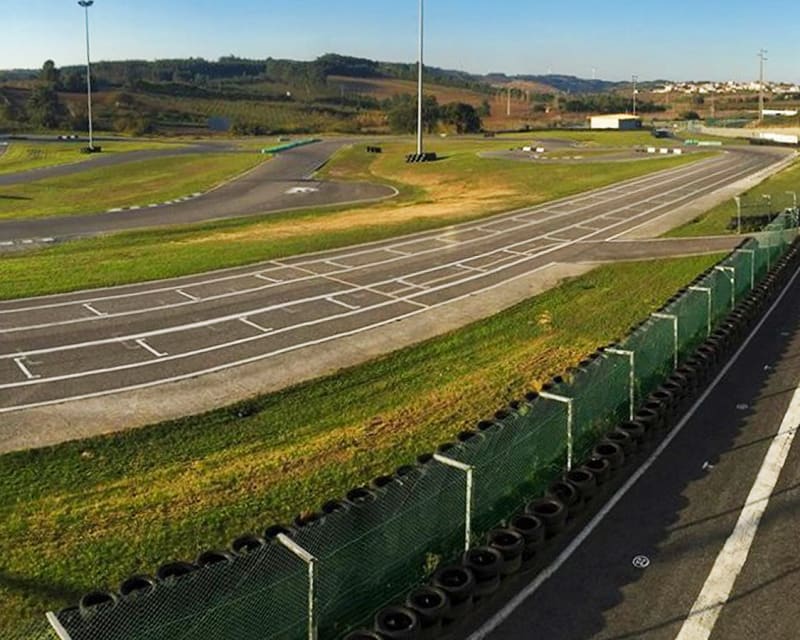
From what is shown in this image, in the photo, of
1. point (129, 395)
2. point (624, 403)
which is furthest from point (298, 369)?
point (624, 403)

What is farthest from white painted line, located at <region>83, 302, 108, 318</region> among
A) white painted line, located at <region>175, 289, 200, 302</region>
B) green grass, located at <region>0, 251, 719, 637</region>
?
green grass, located at <region>0, 251, 719, 637</region>

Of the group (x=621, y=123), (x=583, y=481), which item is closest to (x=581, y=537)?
(x=583, y=481)

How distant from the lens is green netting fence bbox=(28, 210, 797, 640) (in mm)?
7789

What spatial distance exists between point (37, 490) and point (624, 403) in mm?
11054

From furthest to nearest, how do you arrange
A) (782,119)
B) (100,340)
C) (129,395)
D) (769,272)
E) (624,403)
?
1. (782,119)
2. (769,272)
3. (100,340)
4. (129,395)
5. (624,403)

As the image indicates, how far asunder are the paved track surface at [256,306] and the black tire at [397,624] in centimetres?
1037

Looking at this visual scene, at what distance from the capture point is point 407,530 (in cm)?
948

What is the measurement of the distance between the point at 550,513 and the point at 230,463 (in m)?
5.87

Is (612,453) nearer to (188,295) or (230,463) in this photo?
(230,463)

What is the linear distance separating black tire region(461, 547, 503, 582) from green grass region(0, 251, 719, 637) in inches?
122

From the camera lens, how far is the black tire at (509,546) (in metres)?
9.88

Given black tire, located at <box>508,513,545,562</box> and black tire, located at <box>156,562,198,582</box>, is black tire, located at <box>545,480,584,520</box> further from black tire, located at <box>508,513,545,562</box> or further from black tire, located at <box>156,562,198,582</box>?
black tire, located at <box>156,562,198,582</box>

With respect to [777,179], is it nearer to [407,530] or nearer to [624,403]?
[624,403]

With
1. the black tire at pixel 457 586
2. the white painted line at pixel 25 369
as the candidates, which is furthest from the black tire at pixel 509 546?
the white painted line at pixel 25 369
